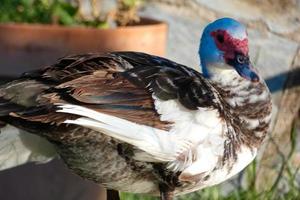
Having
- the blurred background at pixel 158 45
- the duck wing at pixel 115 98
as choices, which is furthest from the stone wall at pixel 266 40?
the duck wing at pixel 115 98

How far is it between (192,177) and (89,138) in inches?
12.6

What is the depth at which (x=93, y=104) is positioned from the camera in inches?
104

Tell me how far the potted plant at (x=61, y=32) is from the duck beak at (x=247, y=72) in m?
0.66

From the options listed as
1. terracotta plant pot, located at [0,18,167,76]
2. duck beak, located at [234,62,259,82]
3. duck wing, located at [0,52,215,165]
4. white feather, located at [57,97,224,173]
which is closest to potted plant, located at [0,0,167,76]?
terracotta plant pot, located at [0,18,167,76]

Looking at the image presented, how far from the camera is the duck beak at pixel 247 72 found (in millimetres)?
2930

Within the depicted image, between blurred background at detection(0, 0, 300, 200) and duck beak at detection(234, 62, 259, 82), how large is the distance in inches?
26.3

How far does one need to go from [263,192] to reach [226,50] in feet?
3.28

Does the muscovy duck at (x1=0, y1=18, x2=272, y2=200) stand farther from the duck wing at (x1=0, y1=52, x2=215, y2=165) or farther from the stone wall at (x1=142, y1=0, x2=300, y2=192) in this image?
the stone wall at (x1=142, y1=0, x2=300, y2=192)

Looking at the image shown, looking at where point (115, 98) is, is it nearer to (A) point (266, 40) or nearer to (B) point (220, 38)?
(B) point (220, 38)

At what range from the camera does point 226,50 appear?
3.04 meters

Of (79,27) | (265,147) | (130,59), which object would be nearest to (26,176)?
(79,27)

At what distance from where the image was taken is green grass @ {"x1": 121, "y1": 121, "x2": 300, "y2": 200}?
150 inches

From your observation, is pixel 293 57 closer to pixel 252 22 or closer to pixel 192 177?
pixel 252 22

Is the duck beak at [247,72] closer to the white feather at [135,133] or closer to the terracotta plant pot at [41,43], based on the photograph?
the white feather at [135,133]
